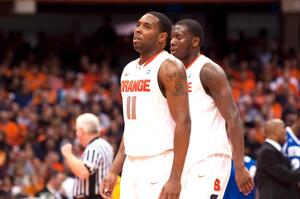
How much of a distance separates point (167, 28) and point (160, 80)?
0.47m

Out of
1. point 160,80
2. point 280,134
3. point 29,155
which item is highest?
point 160,80

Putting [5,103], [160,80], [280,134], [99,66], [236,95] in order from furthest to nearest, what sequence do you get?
[99,66], [236,95], [5,103], [280,134], [160,80]

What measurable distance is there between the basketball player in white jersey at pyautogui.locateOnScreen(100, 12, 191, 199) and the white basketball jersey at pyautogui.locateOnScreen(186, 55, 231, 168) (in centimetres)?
63

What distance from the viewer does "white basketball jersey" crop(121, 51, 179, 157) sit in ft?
22.8

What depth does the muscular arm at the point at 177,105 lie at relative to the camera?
6.57m

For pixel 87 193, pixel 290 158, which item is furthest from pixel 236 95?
pixel 87 193

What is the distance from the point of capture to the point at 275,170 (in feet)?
37.1

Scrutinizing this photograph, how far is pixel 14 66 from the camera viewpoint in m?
22.3

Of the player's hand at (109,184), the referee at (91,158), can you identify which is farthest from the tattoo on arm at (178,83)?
the referee at (91,158)

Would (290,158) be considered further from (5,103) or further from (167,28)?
(5,103)

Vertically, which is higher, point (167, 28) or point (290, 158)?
point (167, 28)

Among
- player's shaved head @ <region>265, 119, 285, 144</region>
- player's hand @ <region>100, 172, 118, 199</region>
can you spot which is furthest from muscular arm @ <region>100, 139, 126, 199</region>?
player's shaved head @ <region>265, 119, 285, 144</region>

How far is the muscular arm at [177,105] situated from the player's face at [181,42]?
96cm

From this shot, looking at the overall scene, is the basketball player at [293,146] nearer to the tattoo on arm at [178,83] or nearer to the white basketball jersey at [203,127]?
the white basketball jersey at [203,127]
